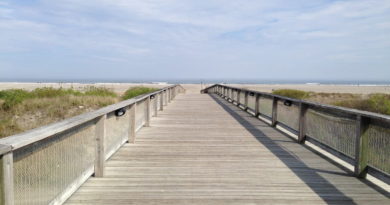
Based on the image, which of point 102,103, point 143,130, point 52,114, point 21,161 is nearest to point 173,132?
point 143,130

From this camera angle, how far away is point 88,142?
4.73m

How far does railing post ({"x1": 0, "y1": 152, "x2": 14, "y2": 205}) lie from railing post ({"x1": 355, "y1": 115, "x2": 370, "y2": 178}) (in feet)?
14.1

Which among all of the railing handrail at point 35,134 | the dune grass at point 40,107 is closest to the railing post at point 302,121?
the railing handrail at point 35,134

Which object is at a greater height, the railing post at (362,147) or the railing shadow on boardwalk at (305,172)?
the railing post at (362,147)

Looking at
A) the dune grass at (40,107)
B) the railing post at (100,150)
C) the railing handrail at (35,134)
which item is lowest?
the dune grass at (40,107)

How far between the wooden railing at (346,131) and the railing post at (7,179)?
3.91m

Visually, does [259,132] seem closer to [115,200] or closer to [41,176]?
[115,200]

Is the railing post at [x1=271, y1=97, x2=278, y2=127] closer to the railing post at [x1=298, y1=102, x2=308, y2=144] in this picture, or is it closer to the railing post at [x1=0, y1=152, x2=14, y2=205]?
the railing post at [x1=298, y1=102, x2=308, y2=144]

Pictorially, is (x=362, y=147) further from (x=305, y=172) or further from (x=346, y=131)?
(x=305, y=172)

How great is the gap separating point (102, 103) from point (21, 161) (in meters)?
18.5

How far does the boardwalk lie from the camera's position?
14.1 ft

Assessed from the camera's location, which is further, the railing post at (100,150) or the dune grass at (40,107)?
the dune grass at (40,107)

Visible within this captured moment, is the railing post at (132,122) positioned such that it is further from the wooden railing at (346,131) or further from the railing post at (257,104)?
the railing post at (257,104)

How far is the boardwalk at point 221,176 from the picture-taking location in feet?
14.1
